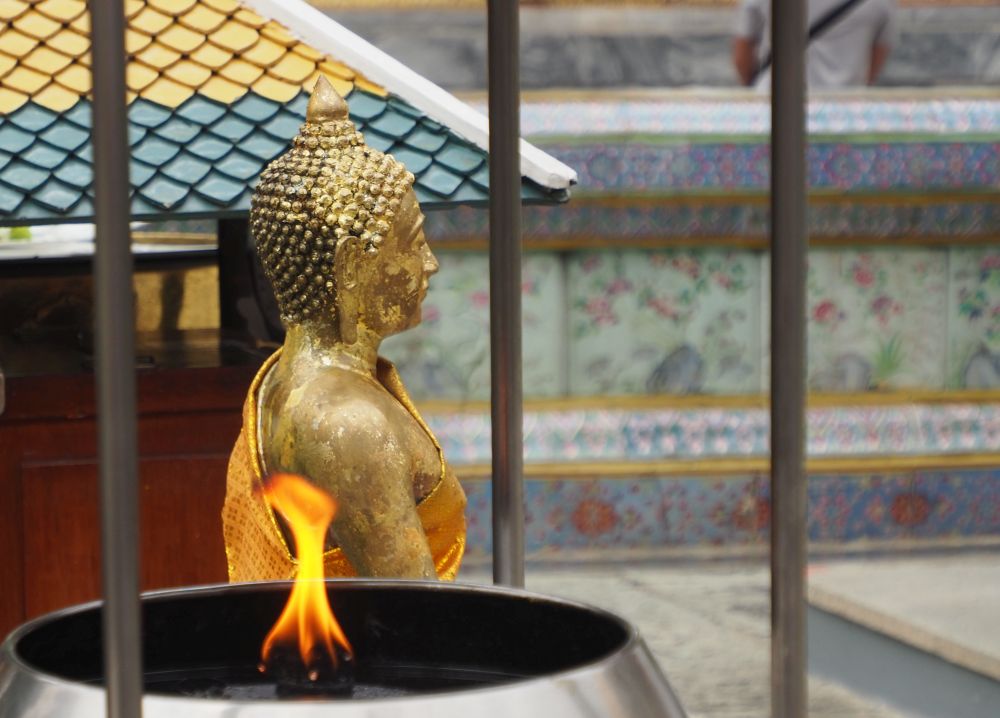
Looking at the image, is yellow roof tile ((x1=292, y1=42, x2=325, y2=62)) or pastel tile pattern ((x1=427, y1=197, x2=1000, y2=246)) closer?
yellow roof tile ((x1=292, y1=42, x2=325, y2=62))

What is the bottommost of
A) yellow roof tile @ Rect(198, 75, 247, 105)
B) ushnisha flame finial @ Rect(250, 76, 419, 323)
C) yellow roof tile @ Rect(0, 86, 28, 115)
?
ushnisha flame finial @ Rect(250, 76, 419, 323)

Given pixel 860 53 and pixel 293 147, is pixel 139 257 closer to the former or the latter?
pixel 293 147

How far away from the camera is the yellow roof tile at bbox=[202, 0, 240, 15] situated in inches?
68.5

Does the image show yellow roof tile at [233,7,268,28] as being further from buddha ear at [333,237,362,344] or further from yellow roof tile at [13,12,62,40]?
buddha ear at [333,237,362,344]

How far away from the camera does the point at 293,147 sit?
4.77ft

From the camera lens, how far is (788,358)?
0.49 m

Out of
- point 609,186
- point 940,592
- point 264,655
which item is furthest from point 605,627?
point 609,186

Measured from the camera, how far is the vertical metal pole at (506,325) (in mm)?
750

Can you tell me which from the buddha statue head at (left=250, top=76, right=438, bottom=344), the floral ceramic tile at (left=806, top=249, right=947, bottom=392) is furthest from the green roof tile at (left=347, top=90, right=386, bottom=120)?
the floral ceramic tile at (left=806, top=249, right=947, bottom=392)

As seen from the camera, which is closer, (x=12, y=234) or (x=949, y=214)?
(x=12, y=234)

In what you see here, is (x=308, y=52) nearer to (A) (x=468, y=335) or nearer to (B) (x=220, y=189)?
(B) (x=220, y=189)

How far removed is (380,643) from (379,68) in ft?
3.56

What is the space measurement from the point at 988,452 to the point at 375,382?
101 inches

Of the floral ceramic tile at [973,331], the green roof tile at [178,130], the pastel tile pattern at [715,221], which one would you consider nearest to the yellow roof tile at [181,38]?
the green roof tile at [178,130]
